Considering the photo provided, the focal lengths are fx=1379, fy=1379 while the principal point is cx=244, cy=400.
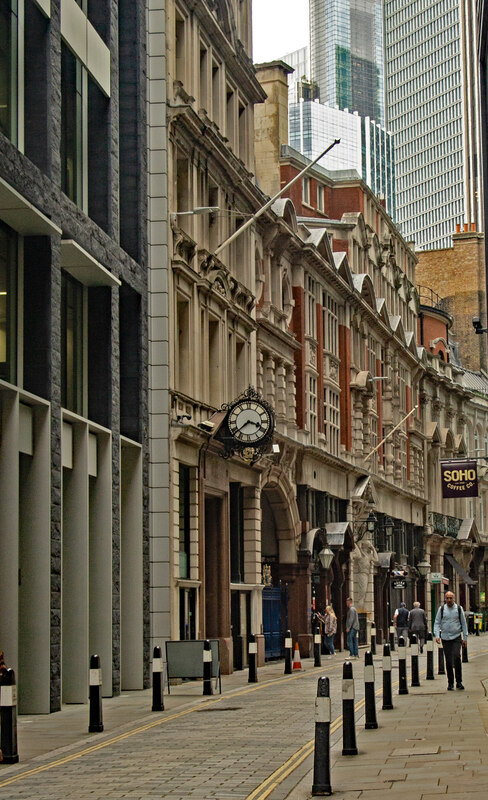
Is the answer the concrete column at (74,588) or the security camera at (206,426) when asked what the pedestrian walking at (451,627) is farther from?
the security camera at (206,426)

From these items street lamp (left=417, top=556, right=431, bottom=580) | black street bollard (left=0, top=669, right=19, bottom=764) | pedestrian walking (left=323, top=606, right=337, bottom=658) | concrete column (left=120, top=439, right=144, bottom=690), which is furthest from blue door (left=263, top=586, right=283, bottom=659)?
black street bollard (left=0, top=669, right=19, bottom=764)

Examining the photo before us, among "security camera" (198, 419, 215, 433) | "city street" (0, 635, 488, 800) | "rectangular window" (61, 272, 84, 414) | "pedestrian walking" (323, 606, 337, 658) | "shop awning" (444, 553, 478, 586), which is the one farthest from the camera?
"shop awning" (444, 553, 478, 586)

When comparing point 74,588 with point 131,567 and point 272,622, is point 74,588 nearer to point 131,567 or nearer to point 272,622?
point 131,567

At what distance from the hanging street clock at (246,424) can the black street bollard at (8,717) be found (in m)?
21.0

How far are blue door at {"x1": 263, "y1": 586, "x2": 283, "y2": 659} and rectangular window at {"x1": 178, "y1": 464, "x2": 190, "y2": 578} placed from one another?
421 inches

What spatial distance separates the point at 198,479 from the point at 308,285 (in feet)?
61.5

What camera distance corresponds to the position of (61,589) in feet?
80.7

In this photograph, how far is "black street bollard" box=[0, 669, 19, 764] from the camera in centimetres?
1507

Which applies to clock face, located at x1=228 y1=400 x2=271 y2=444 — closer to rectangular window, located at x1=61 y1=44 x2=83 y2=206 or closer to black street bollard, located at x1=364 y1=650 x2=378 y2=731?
rectangular window, located at x1=61 y1=44 x2=83 y2=206

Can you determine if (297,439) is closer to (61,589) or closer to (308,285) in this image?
(308,285)

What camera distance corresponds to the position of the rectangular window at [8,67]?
23.2 m

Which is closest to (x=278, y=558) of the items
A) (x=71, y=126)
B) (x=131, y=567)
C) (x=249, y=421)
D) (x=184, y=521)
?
(x=249, y=421)

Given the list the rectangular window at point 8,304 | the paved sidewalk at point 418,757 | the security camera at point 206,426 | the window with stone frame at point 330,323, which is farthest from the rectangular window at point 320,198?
the paved sidewalk at point 418,757

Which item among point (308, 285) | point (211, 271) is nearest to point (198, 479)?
point (211, 271)
